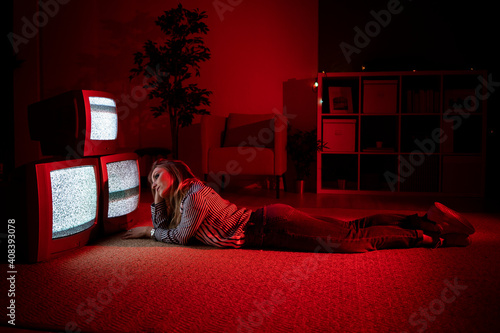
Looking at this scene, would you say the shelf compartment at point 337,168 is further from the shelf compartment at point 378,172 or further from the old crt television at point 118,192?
the old crt television at point 118,192

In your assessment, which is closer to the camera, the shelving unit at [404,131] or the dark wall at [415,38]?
the shelving unit at [404,131]

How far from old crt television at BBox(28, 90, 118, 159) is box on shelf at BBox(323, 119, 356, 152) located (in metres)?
2.63

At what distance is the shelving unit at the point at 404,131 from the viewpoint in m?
4.09

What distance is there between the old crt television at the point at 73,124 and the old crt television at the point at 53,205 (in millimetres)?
148

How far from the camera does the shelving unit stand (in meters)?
4.09

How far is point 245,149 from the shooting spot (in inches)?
150

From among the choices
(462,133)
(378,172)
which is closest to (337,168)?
(378,172)

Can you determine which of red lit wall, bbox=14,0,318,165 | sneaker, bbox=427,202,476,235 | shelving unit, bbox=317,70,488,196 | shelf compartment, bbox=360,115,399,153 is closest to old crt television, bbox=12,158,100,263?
sneaker, bbox=427,202,476,235

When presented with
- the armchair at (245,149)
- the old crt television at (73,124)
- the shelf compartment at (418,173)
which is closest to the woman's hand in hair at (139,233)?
the old crt television at (73,124)

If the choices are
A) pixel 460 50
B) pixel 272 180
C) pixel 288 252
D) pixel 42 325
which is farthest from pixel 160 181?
pixel 460 50

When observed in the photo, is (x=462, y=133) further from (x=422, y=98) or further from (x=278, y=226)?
(x=278, y=226)

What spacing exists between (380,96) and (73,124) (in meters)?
3.21

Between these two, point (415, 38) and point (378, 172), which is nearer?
point (415, 38)

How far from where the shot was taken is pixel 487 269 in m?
1.66
